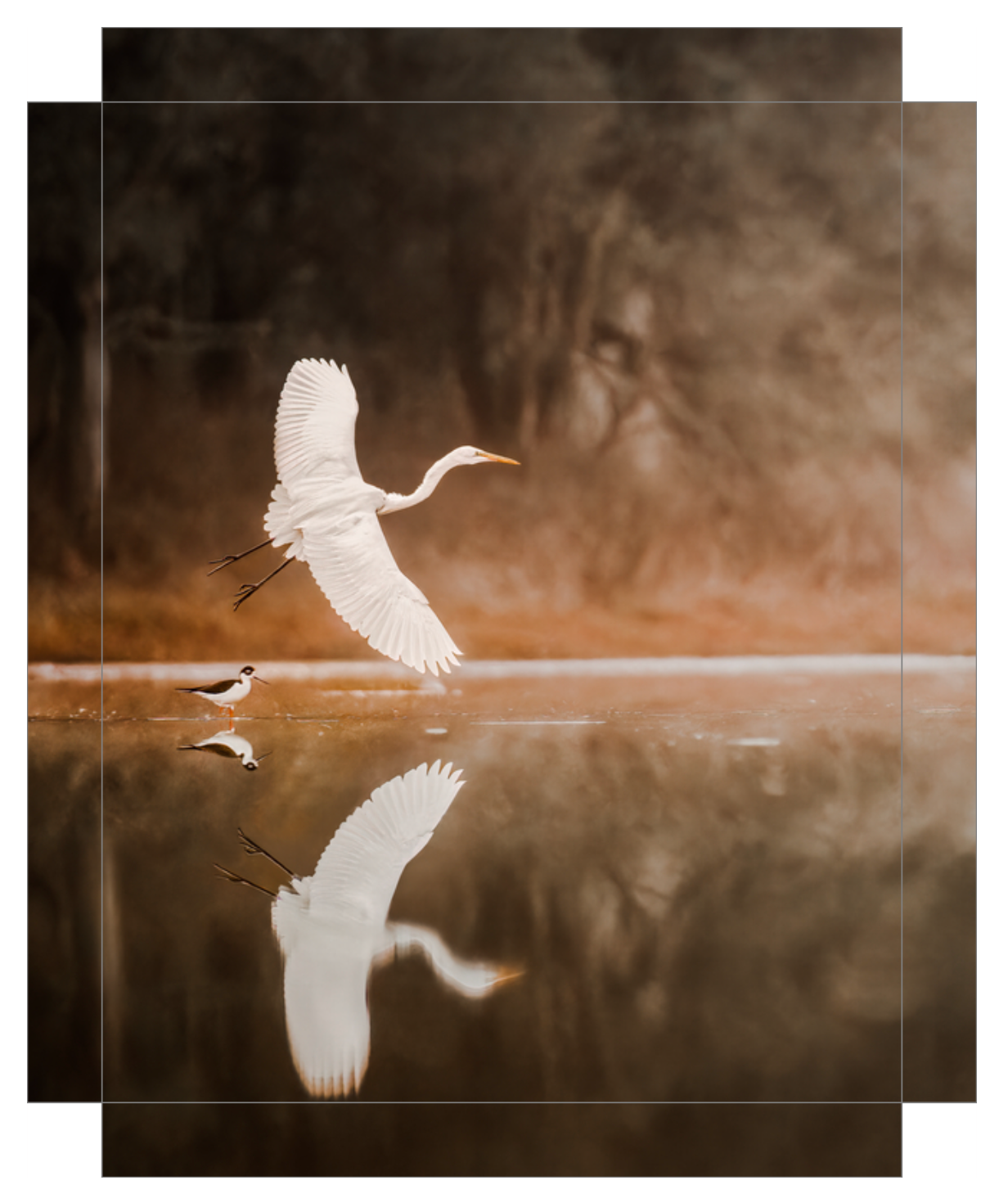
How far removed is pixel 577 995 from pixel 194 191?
1922 mm

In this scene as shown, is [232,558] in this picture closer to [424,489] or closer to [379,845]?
[424,489]

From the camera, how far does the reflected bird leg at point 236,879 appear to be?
196 centimetres

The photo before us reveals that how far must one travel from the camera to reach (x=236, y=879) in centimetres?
200

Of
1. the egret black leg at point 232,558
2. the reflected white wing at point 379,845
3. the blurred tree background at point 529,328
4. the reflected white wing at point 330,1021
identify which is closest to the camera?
the reflected white wing at point 330,1021

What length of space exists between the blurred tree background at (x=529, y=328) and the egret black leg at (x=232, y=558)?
3 centimetres

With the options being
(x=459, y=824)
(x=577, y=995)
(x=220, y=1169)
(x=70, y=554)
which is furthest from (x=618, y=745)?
(x=70, y=554)

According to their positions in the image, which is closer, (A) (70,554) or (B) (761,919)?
(B) (761,919)

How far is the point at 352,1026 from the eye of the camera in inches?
70.3

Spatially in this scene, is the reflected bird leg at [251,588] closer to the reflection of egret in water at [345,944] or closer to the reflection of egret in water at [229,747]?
the reflection of egret in water at [229,747]

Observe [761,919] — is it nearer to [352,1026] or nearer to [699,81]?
[352,1026]

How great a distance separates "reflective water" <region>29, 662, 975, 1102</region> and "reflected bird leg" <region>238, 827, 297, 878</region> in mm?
11

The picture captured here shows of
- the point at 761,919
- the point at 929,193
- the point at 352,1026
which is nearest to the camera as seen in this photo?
the point at 352,1026

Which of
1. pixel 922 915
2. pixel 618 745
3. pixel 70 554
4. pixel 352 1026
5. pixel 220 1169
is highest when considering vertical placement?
pixel 70 554

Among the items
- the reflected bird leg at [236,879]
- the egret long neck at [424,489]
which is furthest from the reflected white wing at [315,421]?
the reflected bird leg at [236,879]
